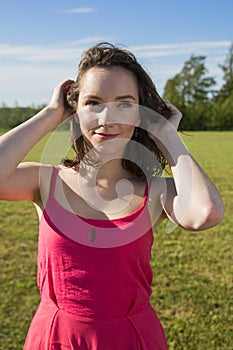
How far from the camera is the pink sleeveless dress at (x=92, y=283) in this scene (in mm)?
1697

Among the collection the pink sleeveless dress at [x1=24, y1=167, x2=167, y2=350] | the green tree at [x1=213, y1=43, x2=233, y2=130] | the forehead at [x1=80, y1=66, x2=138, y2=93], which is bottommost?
the green tree at [x1=213, y1=43, x2=233, y2=130]

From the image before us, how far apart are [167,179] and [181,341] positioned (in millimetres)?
2256

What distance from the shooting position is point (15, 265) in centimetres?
521

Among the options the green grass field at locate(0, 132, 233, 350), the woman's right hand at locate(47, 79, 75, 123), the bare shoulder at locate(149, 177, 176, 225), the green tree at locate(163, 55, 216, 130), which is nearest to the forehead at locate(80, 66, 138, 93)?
the woman's right hand at locate(47, 79, 75, 123)

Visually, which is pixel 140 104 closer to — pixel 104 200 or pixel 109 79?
pixel 109 79

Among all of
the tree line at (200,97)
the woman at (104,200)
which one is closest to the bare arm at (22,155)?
the woman at (104,200)

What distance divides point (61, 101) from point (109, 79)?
11.4 inches

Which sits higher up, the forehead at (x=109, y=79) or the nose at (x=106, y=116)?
the forehead at (x=109, y=79)

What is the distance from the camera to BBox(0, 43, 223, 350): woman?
1.71 meters

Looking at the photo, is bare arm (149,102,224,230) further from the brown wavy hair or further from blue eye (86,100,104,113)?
blue eye (86,100,104,113)

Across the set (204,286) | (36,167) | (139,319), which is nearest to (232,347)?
(204,286)

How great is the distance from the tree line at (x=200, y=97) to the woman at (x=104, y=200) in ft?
139

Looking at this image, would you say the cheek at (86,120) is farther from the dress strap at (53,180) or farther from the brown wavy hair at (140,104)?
the dress strap at (53,180)

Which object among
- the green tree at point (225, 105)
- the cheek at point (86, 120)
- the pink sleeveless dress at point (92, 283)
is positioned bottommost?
the green tree at point (225, 105)
